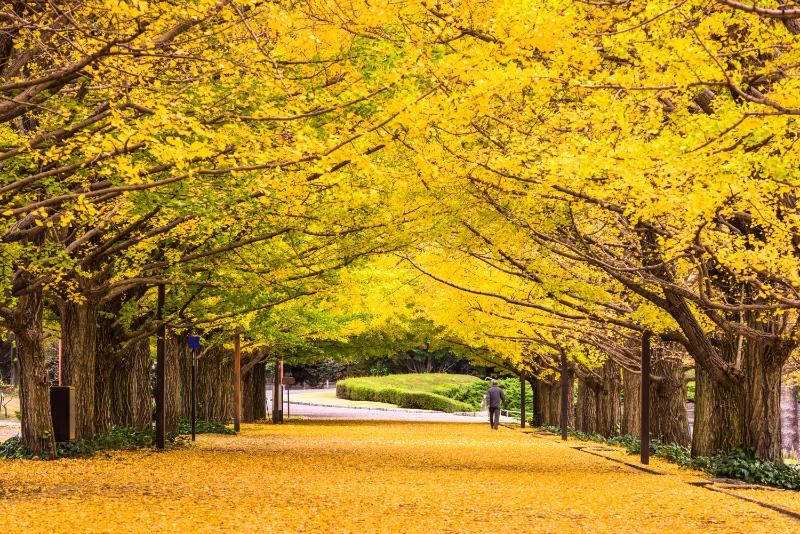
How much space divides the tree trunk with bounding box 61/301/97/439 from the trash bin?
396 millimetres

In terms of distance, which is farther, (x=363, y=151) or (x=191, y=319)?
(x=191, y=319)

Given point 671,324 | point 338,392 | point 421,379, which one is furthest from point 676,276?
point 338,392

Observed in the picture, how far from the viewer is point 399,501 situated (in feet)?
45.8

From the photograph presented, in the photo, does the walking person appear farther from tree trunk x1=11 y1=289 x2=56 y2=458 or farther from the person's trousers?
tree trunk x1=11 y1=289 x2=56 y2=458

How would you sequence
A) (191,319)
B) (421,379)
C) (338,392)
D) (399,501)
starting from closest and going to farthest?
(399,501)
(191,319)
(421,379)
(338,392)

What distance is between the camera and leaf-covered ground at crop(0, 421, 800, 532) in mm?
11516

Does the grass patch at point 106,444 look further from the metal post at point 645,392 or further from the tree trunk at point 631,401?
the tree trunk at point 631,401

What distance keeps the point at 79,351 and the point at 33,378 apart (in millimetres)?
2561

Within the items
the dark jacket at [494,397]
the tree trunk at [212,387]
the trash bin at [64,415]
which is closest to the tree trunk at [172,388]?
the trash bin at [64,415]

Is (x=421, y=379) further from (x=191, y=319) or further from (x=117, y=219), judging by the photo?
(x=117, y=219)

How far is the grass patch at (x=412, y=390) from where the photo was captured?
255 ft

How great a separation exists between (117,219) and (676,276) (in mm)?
9852

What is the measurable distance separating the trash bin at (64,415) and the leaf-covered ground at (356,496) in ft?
2.60

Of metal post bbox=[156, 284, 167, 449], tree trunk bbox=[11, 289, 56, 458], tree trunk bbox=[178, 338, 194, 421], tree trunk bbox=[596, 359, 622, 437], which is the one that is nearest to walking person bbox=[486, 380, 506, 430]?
tree trunk bbox=[596, 359, 622, 437]
